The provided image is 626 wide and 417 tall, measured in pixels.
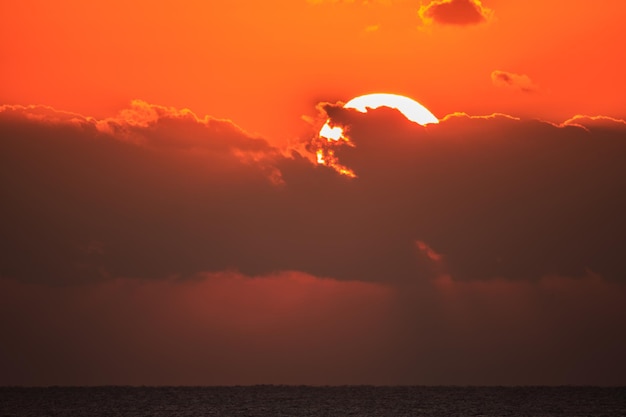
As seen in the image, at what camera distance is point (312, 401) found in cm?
5975

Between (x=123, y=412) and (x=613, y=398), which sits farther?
(x=613, y=398)

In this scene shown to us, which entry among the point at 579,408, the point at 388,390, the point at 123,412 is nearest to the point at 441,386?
the point at 388,390

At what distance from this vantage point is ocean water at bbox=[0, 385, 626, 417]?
5400cm

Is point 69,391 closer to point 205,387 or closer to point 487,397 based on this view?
point 205,387

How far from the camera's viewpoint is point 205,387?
2771 inches

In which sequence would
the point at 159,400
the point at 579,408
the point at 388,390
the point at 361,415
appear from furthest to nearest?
1. the point at 388,390
2. the point at 159,400
3. the point at 579,408
4. the point at 361,415

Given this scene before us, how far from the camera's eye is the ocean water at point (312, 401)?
54000mm

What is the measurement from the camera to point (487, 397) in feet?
206

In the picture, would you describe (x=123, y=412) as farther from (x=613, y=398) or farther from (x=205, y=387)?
(x=613, y=398)

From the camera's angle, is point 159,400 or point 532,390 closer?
point 159,400

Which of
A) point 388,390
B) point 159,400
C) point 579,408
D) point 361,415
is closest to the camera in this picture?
point 361,415

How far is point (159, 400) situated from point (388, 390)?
50.9ft

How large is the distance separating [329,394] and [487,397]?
9902 mm

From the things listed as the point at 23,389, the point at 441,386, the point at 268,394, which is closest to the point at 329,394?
the point at 268,394
